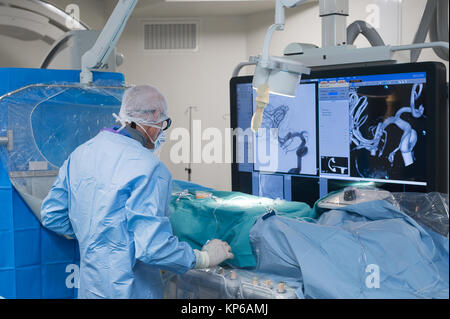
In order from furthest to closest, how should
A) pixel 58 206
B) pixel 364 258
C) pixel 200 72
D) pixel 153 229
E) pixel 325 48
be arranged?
pixel 200 72
pixel 325 48
pixel 58 206
pixel 153 229
pixel 364 258

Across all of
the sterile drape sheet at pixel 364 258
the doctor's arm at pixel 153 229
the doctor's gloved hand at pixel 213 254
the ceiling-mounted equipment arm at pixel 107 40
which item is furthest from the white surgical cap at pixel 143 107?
the sterile drape sheet at pixel 364 258

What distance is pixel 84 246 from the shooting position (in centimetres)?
181

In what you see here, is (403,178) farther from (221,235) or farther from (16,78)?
(16,78)

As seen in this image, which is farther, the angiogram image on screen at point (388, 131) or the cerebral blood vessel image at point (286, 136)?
the cerebral blood vessel image at point (286, 136)

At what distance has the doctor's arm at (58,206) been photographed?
195 cm

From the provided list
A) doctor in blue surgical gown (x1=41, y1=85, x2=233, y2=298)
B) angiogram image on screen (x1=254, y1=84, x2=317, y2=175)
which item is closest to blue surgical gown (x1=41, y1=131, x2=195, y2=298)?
doctor in blue surgical gown (x1=41, y1=85, x2=233, y2=298)

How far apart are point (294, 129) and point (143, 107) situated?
647mm

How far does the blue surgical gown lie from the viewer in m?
1.64

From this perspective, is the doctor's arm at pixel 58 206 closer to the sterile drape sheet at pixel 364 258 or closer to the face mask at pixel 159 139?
the face mask at pixel 159 139

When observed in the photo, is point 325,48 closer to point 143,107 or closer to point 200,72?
point 143,107

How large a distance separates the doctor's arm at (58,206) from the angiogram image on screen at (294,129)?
859 mm

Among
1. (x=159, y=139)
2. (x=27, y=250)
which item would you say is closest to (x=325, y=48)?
(x=159, y=139)

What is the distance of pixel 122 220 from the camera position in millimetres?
1718

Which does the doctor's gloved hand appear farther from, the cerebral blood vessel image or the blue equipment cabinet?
the blue equipment cabinet
